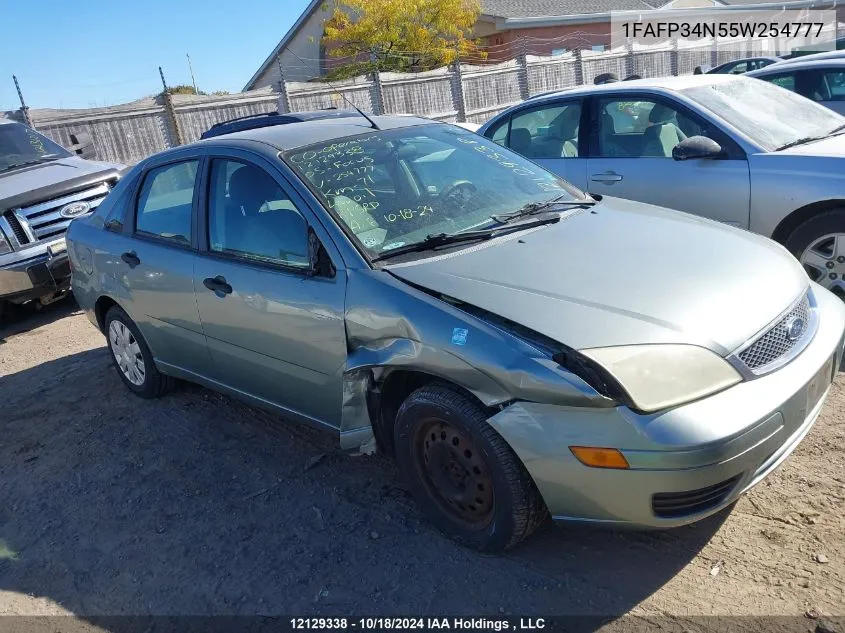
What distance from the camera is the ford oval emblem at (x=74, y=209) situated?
7421mm

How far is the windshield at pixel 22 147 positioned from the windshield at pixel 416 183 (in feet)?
20.2

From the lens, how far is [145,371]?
481cm

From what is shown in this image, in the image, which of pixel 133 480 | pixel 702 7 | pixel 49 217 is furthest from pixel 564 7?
pixel 133 480

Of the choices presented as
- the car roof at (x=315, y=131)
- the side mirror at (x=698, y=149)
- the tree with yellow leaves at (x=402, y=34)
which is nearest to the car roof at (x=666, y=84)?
the side mirror at (x=698, y=149)

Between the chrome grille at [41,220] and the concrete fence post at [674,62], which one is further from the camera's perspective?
the concrete fence post at [674,62]

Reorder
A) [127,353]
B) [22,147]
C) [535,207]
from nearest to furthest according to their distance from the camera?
[535,207]
[127,353]
[22,147]

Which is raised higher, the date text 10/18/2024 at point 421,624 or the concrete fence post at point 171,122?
the concrete fence post at point 171,122

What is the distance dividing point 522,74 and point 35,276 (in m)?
16.3

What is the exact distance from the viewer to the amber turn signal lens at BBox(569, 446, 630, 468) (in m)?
2.42

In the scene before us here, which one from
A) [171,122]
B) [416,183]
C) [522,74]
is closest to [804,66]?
[416,183]

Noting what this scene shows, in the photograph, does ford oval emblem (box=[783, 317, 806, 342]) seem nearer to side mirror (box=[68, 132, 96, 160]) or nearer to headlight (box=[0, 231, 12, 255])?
headlight (box=[0, 231, 12, 255])

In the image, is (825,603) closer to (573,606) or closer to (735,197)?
(573,606)

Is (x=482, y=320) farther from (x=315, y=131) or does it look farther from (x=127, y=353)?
(x=127, y=353)

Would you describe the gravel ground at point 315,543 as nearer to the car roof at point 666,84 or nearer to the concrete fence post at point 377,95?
the car roof at point 666,84
